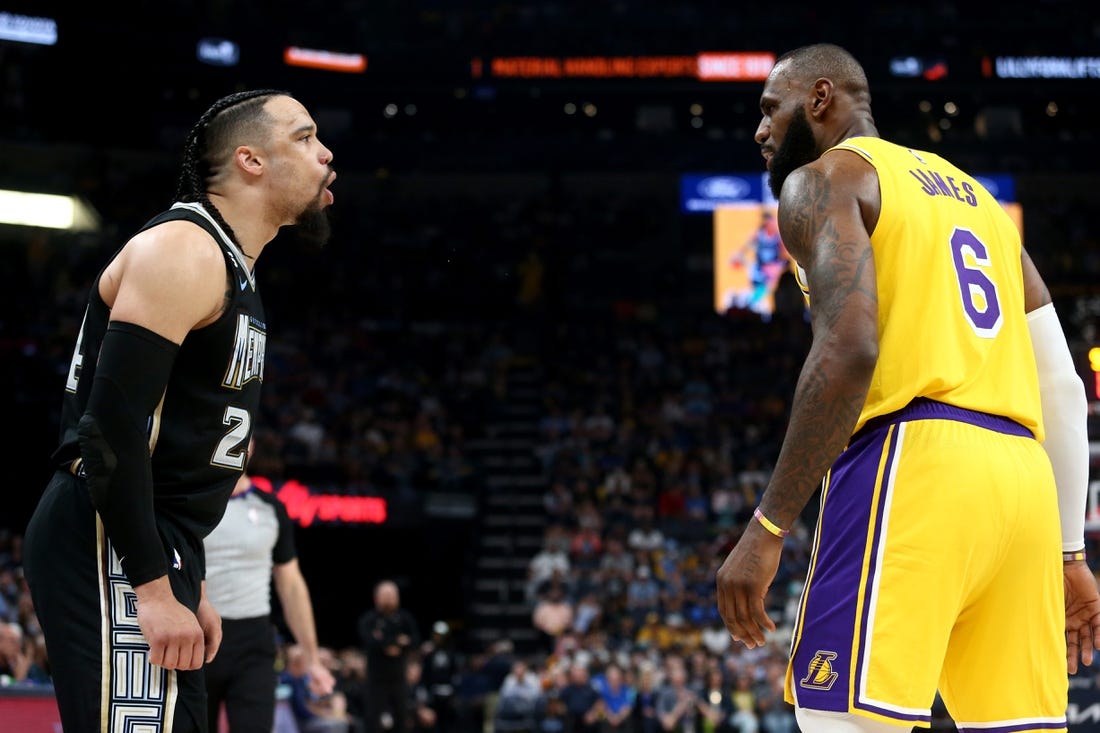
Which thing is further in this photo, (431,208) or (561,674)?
(431,208)

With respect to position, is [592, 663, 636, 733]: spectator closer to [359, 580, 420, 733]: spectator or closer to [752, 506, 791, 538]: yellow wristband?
[359, 580, 420, 733]: spectator

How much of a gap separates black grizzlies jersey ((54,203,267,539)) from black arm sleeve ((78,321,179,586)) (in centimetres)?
13

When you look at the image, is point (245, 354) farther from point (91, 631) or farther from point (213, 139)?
point (91, 631)

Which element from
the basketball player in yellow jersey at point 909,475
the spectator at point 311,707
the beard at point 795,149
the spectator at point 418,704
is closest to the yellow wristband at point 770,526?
the basketball player in yellow jersey at point 909,475

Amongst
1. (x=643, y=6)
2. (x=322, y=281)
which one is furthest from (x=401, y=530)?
(x=643, y=6)

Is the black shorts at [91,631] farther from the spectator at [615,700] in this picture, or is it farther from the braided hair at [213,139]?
the spectator at [615,700]

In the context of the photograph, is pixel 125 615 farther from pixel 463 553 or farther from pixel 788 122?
pixel 463 553

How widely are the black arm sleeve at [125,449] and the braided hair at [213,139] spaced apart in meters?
0.60

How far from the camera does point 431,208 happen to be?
1022 inches

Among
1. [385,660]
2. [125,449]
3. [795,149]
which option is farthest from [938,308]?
[385,660]

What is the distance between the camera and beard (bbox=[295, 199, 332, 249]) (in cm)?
329

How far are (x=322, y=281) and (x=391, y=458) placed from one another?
21.3ft

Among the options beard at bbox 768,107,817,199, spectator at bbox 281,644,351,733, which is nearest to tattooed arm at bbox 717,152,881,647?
beard at bbox 768,107,817,199

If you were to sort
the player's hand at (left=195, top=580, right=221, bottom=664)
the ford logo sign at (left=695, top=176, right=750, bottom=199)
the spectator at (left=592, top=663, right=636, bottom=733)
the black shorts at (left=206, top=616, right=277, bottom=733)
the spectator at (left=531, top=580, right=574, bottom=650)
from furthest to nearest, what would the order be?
1. the ford logo sign at (left=695, top=176, right=750, bottom=199)
2. the spectator at (left=531, top=580, right=574, bottom=650)
3. the spectator at (left=592, top=663, right=636, bottom=733)
4. the black shorts at (left=206, top=616, right=277, bottom=733)
5. the player's hand at (left=195, top=580, right=221, bottom=664)
